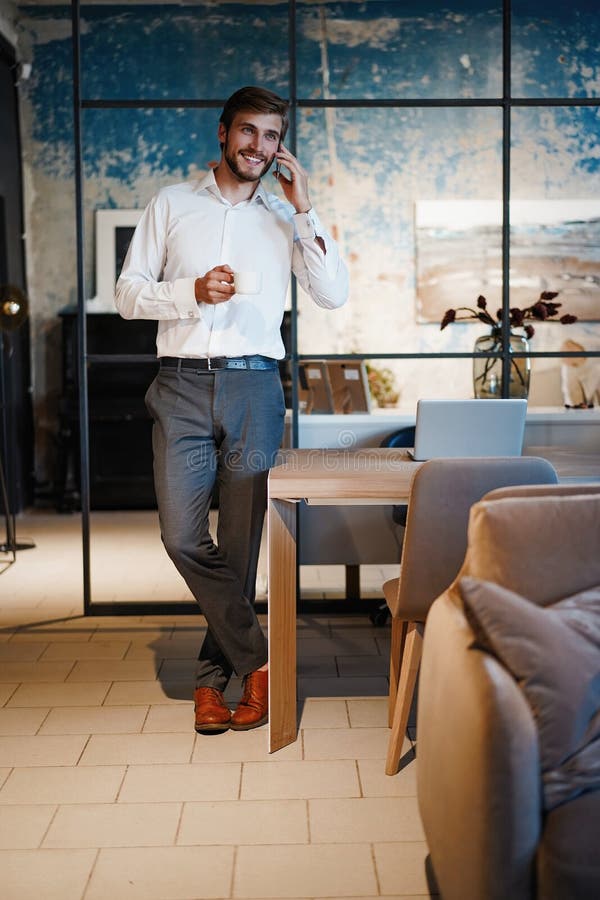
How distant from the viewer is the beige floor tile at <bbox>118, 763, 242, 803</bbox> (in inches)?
100

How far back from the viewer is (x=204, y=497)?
3.04 metres

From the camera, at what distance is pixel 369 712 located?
3160mm

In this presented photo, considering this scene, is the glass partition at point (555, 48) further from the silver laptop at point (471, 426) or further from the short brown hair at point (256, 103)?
the silver laptop at point (471, 426)

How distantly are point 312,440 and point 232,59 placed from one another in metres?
4.29

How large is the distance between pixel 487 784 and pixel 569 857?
18cm

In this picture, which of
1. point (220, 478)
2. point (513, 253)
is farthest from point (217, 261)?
point (513, 253)

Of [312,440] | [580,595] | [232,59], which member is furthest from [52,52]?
[580,595]

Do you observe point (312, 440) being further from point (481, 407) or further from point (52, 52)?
point (52, 52)

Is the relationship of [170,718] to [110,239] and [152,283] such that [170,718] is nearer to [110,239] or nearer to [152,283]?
[152,283]

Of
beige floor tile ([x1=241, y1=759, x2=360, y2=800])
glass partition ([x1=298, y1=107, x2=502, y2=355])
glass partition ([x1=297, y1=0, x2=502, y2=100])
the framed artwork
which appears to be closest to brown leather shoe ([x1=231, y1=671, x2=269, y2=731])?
beige floor tile ([x1=241, y1=759, x2=360, y2=800])

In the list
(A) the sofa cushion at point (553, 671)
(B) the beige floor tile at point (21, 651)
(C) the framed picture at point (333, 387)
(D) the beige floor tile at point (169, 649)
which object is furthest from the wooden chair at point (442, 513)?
(C) the framed picture at point (333, 387)

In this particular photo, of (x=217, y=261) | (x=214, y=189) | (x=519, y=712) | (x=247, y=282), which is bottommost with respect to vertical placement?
(x=519, y=712)

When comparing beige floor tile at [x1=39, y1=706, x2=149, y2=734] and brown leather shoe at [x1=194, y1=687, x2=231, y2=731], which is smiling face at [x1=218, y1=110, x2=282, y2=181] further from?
beige floor tile at [x1=39, y1=706, x2=149, y2=734]

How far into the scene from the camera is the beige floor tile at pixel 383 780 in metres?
2.57
